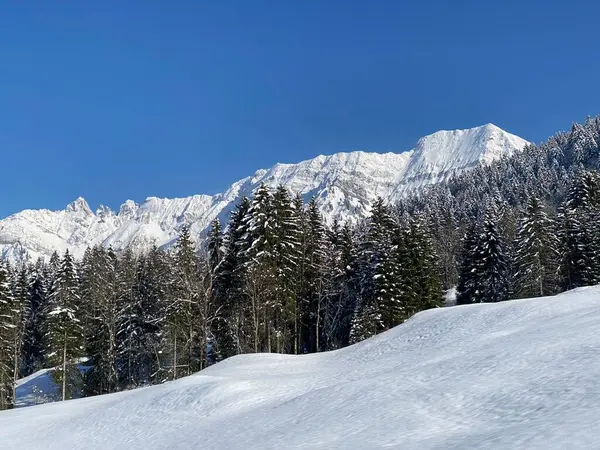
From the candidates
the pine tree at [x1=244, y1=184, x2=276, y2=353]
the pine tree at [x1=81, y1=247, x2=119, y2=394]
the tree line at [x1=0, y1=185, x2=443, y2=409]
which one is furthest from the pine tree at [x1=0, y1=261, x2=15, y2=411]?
the pine tree at [x1=244, y1=184, x2=276, y2=353]

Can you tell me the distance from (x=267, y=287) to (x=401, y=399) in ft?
75.5

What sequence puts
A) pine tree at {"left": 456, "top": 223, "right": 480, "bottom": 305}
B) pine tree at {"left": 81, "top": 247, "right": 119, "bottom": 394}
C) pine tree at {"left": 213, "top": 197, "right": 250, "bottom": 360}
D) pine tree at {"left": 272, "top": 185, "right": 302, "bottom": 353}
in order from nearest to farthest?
pine tree at {"left": 272, "top": 185, "right": 302, "bottom": 353}
pine tree at {"left": 213, "top": 197, "right": 250, "bottom": 360}
pine tree at {"left": 81, "top": 247, "right": 119, "bottom": 394}
pine tree at {"left": 456, "top": 223, "right": 480, "bottom": 305}

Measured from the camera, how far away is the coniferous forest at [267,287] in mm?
37219

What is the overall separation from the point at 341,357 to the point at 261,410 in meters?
10.5

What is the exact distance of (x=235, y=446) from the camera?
500 inches

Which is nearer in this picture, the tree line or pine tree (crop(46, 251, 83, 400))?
the tree line

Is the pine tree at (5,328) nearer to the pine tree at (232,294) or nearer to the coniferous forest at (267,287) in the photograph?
the coniferous forest at (267,287)

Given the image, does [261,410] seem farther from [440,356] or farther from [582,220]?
[582,220]

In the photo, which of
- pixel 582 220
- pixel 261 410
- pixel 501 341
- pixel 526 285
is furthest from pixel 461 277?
pixel 261 410

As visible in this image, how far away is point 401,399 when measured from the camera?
12586 mm

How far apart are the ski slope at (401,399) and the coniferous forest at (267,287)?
1062cm

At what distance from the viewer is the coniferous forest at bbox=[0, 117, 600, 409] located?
37219 mm

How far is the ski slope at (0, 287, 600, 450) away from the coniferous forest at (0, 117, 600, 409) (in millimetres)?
10622

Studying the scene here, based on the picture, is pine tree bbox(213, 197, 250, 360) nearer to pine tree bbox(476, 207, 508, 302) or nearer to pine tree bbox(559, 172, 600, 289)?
pine tree bbox(476, 207, 508, 302)
